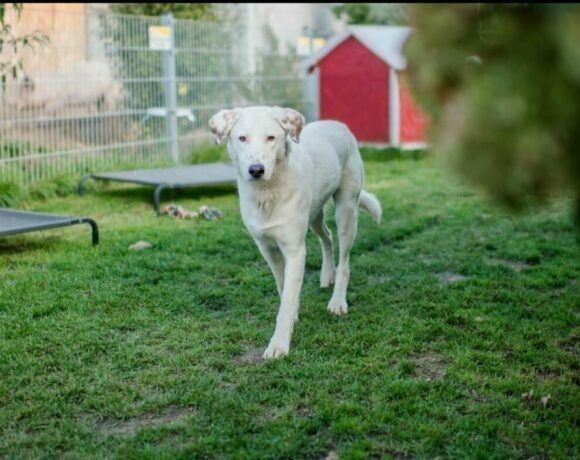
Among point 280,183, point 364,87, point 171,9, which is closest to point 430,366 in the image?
point 280,183

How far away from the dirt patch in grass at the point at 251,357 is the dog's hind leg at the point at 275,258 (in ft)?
1.63

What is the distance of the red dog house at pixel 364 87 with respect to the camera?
13422mm

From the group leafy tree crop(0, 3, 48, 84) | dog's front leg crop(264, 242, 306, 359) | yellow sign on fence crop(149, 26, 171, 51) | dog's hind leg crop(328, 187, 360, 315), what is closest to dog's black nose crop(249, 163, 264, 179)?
dog's front leg crop(264, 242, 306, 359)

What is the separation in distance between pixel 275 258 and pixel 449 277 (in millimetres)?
1716

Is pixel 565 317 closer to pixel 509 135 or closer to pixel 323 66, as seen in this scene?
pixel 509 135

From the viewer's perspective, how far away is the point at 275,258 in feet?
15.2

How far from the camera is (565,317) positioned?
15.7 ft

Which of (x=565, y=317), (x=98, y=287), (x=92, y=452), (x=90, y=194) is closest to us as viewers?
(x=92, y=452)

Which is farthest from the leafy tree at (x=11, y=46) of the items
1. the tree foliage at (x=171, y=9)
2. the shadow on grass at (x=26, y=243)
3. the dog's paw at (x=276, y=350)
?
the dog's paw at (x=276, y=350)

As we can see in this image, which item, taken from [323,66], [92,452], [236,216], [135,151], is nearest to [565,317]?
[92,452]

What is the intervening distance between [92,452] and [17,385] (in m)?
0.85

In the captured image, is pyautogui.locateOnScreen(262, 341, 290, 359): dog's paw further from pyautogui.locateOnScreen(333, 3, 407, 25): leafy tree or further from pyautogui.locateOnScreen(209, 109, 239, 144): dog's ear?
pyautogui.locateOnScreen(333, 3, 407, 25): leafy tree

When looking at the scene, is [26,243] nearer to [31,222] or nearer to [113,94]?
[31,222]

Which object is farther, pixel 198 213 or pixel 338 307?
pixel 198 213
